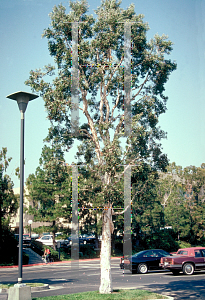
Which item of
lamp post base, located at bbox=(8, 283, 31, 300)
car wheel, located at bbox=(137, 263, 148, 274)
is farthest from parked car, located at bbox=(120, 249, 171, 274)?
lamp post base, located at bbox=(8, 283, 31, 300)

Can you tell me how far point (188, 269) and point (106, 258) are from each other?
349 inches

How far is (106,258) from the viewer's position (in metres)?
13.2

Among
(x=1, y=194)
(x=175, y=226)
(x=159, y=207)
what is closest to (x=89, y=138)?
(x=1, y=194)

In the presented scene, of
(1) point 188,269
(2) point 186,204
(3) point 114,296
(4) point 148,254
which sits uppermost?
(2) point 186,204

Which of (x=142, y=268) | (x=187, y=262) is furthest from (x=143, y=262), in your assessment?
(x=187, y=262)

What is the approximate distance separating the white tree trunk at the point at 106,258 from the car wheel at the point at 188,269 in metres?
8.47

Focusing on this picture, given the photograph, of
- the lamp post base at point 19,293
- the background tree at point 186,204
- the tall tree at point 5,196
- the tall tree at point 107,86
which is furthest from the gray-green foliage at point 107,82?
the background tree at point 186,204

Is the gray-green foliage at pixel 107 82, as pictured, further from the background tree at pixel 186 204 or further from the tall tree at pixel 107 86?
the background tree at pixel 186 204

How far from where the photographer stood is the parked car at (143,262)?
21.7m

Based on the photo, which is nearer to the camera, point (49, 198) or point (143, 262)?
point (143, 262)

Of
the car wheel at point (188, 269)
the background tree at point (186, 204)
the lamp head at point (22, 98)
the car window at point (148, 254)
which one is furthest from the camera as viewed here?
the background tree at point (186, 204)

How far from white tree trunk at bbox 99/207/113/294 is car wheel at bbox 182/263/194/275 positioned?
8.47 metres

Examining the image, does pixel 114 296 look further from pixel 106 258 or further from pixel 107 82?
pixel 107 82

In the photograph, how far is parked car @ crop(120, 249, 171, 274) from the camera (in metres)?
21.7
